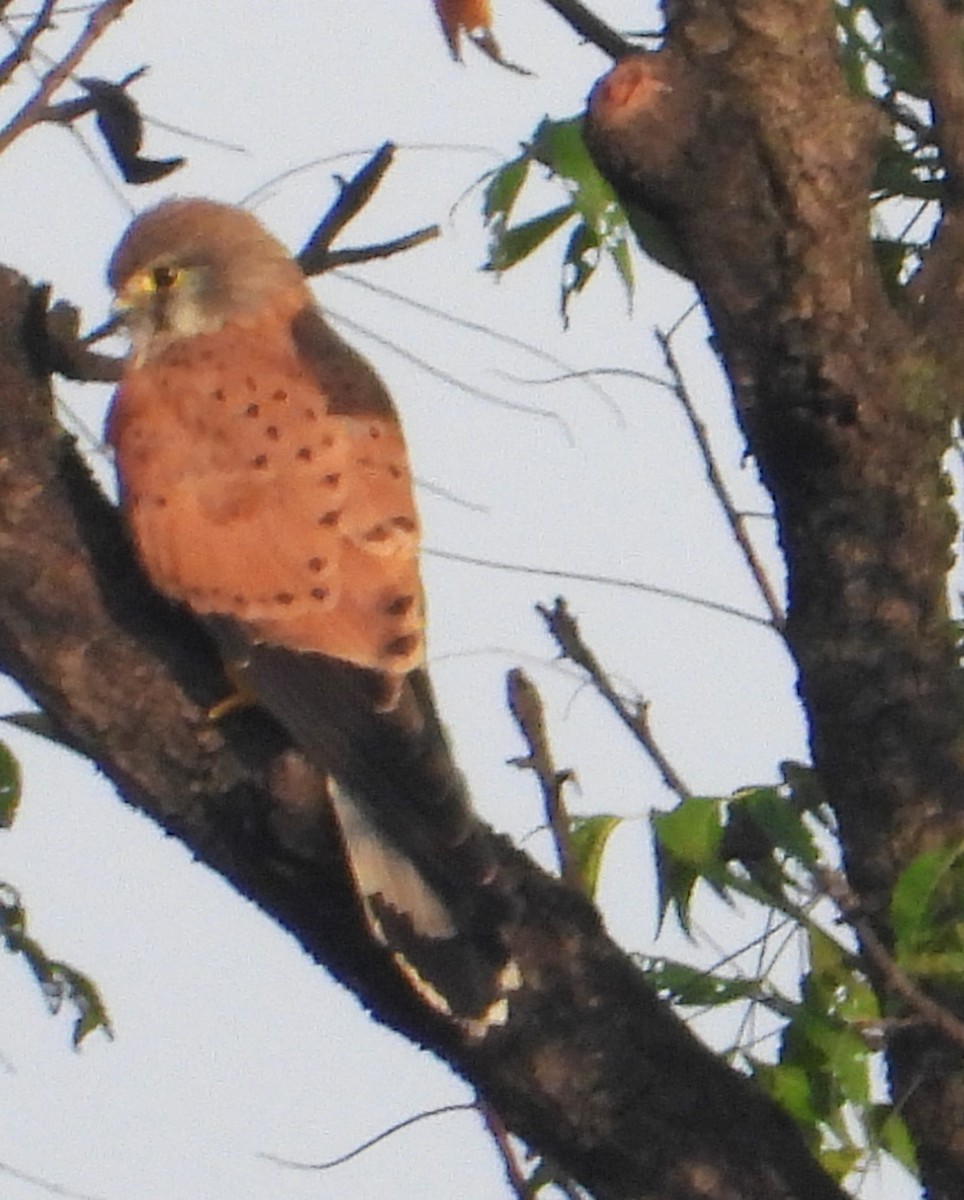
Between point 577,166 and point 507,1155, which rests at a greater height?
point 577,166

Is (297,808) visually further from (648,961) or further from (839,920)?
(839,920)

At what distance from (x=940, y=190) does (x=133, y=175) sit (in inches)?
37.4

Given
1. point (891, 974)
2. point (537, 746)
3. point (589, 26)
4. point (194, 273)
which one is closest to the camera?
point (891, 974)

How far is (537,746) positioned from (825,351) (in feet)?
2.02

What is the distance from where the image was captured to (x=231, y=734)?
2137mm

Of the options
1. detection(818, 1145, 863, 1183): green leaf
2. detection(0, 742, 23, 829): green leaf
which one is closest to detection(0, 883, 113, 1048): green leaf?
detection(0, 742, 23, 829): green leaf

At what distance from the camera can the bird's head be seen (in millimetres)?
3066

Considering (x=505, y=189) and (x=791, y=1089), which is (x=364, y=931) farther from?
(x=505, y=189)

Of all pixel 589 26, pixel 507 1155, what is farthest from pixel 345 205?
pixel 507 1155

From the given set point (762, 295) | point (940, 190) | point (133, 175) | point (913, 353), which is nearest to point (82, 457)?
point (133, 175)

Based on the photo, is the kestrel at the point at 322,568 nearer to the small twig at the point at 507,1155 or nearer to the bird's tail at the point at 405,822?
the bird's tail at the point at 405,822

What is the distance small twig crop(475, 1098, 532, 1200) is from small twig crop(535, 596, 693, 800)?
1.24 ft

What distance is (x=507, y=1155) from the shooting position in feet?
7.00

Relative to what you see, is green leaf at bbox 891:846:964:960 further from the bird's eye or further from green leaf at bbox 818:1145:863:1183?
the bird's eye
